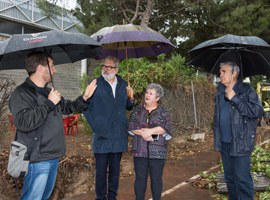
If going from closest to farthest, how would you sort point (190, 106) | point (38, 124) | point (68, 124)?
point (38, 124) → point (190, 106) → point (68, 124)

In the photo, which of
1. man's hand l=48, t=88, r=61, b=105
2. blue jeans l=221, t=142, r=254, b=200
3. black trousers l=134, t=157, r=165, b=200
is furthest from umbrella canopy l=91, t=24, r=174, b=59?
blue jeans l=221, t=142, r=254, b=200

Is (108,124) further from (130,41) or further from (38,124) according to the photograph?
(130,41)

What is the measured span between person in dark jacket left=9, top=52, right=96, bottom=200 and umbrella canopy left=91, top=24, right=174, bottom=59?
1.10 metres

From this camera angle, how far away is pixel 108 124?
392 cm

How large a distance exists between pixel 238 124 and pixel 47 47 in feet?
7.64

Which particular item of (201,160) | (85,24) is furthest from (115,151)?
(85,24)


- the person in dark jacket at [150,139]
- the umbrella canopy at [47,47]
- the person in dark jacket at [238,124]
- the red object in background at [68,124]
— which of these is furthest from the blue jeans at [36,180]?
the red object in background at [68,124]

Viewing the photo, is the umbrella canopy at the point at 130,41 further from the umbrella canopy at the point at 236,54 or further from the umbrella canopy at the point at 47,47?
the umbrella canopy at the point at 236,54

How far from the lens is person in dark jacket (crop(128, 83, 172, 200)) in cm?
386

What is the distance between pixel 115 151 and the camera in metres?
3.92

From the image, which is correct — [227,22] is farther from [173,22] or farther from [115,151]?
[115,151]

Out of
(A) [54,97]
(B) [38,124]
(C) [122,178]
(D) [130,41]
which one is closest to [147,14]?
(D) [130,41]

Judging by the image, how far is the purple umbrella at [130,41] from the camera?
13.0 ft

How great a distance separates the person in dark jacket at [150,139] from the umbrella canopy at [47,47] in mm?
937
